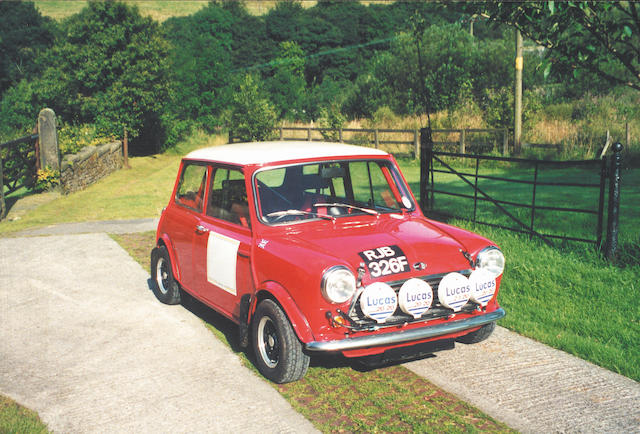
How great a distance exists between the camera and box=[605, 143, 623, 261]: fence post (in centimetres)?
744

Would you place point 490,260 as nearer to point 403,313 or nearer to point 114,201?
point 403,313

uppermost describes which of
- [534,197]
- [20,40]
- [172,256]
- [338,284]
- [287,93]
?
[20,40]

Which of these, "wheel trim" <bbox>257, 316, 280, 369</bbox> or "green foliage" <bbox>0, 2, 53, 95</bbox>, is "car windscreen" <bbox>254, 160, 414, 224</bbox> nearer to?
"wheel trim" <bbox>257, 316, 280, 369</bbox>

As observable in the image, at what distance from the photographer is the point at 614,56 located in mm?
7355

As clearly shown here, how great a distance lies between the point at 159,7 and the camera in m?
118

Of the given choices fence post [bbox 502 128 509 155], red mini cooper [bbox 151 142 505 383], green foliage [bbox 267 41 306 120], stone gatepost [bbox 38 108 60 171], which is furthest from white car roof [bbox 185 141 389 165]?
green foliage [bbox 267 41 306 120]

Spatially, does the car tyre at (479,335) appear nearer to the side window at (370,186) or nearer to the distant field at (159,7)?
the side window at (370,186)

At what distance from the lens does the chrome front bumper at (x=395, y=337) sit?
4273mm

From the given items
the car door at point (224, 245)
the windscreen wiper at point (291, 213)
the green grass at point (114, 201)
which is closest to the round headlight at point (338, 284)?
the car door at point (224, 245)

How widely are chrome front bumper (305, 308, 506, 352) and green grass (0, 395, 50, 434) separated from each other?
1846 millimetres

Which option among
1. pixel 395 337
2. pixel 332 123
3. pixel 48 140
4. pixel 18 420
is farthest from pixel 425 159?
pixel 332 123

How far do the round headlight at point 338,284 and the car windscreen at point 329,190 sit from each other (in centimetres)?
104

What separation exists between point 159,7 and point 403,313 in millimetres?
124014

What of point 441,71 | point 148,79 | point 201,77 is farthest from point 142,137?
point 201,77
